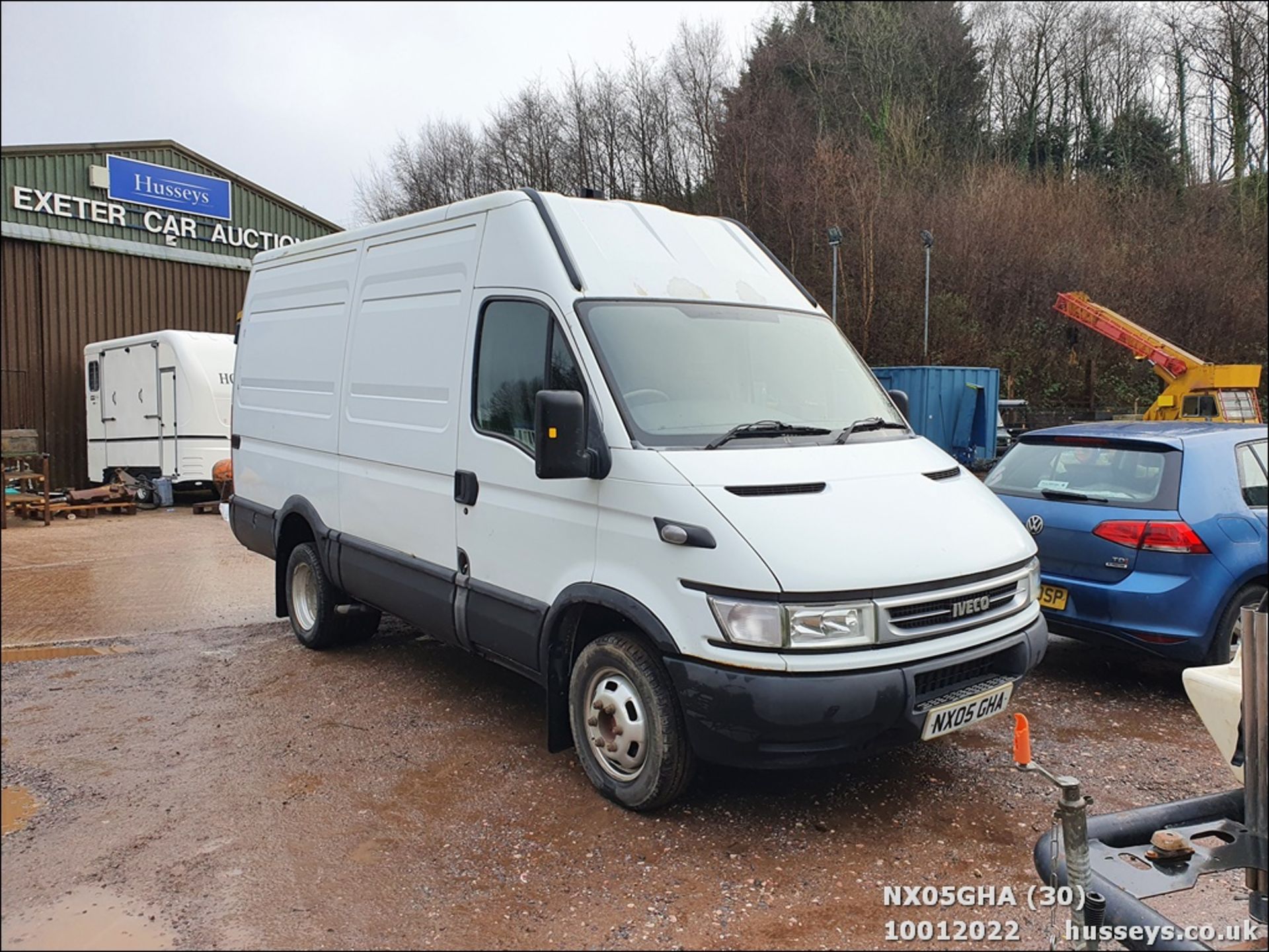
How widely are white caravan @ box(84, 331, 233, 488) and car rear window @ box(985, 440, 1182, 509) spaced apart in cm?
1189

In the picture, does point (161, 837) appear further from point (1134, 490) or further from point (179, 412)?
point (179, 412)

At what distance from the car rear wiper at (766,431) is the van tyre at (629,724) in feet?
3.06

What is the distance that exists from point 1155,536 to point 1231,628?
678 millimetres

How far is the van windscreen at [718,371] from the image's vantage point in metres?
4.32

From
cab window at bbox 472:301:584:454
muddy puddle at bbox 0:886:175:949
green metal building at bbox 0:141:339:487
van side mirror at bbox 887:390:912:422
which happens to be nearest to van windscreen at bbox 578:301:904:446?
cab window at bbox 472:301:584:454

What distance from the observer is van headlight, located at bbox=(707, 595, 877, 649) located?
A: 11.9 feet

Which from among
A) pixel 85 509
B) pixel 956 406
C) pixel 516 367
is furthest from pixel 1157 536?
pixel 85 509

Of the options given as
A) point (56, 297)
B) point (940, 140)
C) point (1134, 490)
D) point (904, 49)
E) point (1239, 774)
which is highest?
point (904, 49)

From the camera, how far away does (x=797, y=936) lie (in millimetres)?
3264

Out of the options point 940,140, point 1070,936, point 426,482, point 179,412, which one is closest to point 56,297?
point 179,412

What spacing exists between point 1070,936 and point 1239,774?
736mm

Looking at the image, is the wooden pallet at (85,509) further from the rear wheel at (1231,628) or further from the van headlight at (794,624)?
the rear wheel at (1231,628)

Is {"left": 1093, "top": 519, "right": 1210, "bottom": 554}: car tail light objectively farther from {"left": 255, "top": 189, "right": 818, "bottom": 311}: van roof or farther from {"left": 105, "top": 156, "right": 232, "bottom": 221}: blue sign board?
{"left": 105, "top": 156, "right": 232, "bottom": 221}: blue sign board

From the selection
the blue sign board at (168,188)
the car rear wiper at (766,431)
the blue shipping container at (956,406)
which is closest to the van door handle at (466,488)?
the car rear wiper at (766,431)
